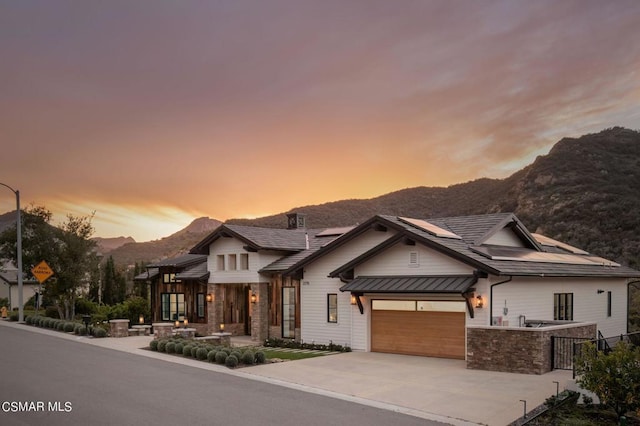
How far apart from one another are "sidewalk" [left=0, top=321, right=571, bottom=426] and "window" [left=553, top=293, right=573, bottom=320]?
6371mm

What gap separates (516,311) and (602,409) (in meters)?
8.26

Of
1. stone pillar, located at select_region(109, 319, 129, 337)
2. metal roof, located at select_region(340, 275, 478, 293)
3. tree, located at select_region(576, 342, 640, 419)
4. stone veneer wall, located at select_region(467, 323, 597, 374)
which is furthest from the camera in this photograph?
stone pillar, located at select_region(109, 319, 129, 337)

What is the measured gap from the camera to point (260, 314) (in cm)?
2652

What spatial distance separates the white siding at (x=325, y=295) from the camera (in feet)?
75.4

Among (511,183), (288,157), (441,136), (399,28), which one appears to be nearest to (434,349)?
(399,28)

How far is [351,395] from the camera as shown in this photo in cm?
1335

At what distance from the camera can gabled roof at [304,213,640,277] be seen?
62.3 feet

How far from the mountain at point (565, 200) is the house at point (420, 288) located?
2575 cm

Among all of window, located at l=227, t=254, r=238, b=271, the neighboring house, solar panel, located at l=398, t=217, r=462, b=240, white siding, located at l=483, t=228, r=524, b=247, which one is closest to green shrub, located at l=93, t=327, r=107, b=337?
window, located at l=227, t=254, r=238, b=271

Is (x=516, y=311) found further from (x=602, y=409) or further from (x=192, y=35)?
(x=192, y=35)

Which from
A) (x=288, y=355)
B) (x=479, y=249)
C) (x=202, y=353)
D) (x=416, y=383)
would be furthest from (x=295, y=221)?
(x=416, y=383)

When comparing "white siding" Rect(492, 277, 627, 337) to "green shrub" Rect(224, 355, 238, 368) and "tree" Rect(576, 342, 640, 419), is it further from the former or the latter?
"green shrub" Rect(224, 355, 238, 368)

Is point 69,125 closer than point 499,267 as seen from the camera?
No

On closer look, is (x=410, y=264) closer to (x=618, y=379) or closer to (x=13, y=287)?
(x=618, y=379)
